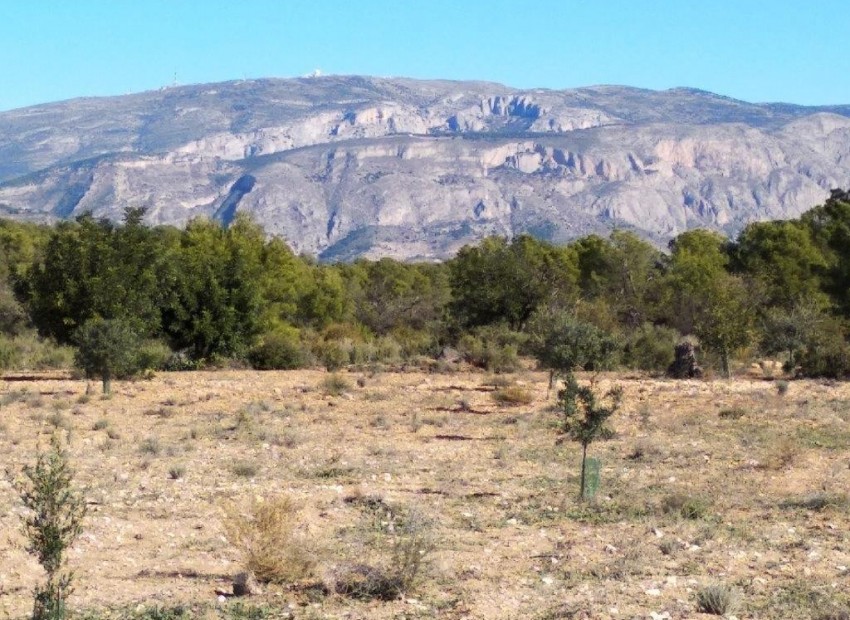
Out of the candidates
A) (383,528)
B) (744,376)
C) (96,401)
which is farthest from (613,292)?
(383,528)

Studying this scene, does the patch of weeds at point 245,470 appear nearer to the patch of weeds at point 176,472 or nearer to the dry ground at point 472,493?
the dry ground at point 472,493

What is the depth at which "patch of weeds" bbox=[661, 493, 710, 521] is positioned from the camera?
14547 millimetres

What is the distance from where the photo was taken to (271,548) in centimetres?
1119

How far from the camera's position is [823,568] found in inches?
468

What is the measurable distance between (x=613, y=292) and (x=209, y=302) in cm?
2720

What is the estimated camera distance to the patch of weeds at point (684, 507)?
14.5 metres

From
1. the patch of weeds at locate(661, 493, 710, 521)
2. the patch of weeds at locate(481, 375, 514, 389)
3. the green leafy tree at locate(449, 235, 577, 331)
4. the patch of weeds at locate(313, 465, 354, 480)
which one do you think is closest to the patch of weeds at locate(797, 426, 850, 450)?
the patch of weeds at locate(661, 493, 710, 521)

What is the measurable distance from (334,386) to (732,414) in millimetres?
11811

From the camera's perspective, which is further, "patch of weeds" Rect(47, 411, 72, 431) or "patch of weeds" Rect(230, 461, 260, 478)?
"patch of weeds" Rect(47, 411, 72, 431)

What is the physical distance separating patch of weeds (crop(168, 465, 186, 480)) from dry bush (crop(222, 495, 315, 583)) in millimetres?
5308

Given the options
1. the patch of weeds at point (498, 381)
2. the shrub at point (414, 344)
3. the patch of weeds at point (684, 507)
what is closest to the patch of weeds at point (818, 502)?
A: the patch of weeds at point (684, 507)

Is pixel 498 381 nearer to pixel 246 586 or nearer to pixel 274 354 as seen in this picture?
pixel 274 354

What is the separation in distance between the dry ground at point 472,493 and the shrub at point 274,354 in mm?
9434

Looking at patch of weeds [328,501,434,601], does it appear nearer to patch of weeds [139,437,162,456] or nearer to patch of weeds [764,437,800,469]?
patch of weeds [139,437,162,456]
